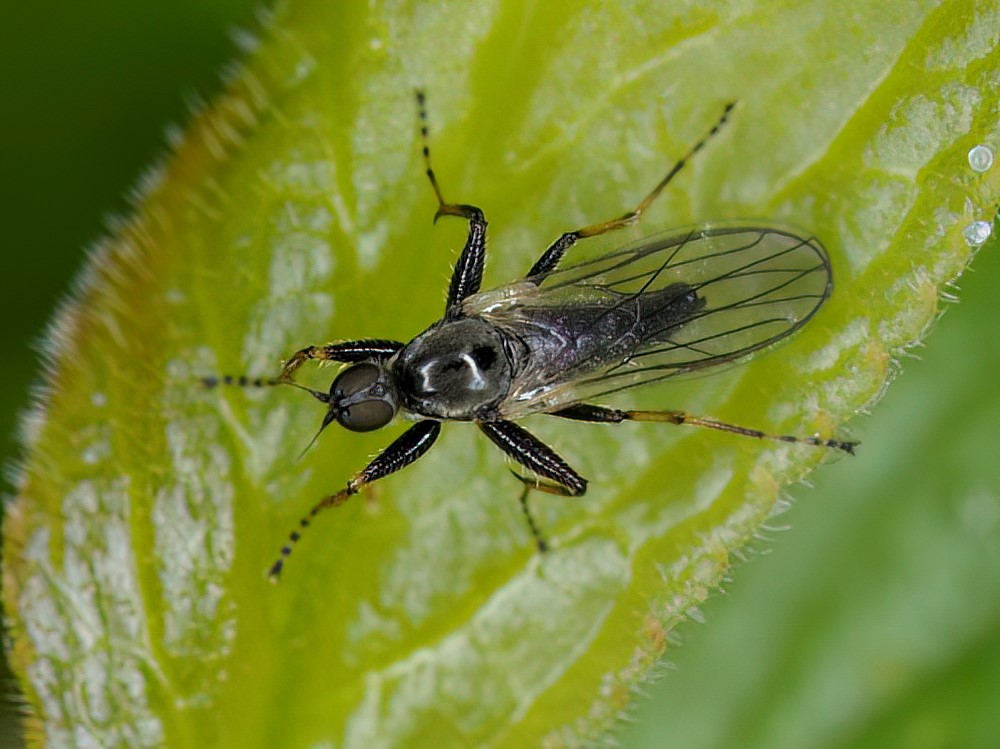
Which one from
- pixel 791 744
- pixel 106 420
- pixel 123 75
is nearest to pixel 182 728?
pixel 106 420

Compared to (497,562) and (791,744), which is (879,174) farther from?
(791,744)

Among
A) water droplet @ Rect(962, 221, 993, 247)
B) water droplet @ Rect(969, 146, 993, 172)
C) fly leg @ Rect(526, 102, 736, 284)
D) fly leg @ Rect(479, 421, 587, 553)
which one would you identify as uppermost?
fly leg @ Rect(526, 102, 736, 284)

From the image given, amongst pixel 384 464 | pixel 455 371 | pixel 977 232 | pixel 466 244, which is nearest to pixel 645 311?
pixel 455 371

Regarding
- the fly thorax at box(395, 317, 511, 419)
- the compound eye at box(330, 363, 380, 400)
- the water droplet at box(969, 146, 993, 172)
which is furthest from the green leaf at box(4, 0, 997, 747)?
the fly thorax at box(395, 317, 511, 419)

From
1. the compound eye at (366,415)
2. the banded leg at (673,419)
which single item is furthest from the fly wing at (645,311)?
the compound eye at (366,415)

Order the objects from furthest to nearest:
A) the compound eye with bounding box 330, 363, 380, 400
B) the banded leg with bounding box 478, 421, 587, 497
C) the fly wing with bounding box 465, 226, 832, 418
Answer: the compound eye with bounding box 330, 363, 380, 400 < the fly wing with bounding box 465, 226, 832, 418 < the banded leg with bounding box 478, 421, 587, 497

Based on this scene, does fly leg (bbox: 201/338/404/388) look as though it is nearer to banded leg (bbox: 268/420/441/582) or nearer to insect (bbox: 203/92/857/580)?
insect (bbox: 203/92/857/580)

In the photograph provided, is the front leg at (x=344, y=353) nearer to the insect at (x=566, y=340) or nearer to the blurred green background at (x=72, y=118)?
the insect at (x=566, y=340)
